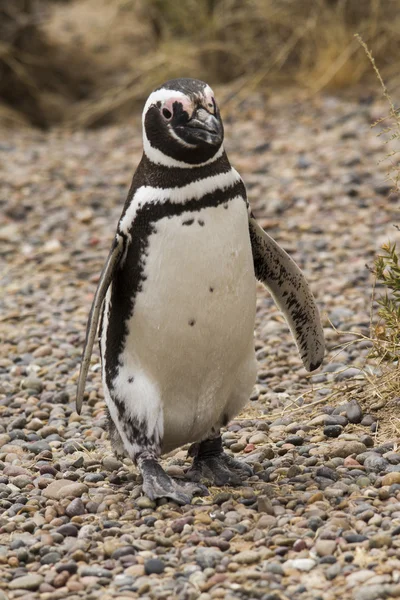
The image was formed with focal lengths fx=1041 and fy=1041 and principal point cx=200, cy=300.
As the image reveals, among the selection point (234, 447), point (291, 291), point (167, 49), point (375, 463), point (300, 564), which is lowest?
point (300, 564)

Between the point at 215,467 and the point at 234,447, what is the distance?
1.23 ft

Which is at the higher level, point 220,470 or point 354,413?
point 354,413

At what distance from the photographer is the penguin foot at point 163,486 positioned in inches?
133

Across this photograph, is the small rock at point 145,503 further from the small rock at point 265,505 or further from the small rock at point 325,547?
the small rock at point 325,547

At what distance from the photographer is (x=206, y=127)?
3242 mm

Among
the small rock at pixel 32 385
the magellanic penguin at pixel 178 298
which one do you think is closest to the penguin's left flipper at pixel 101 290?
the magellanic penguin at pixel 178 298

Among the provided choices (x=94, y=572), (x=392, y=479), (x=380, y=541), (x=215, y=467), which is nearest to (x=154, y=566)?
(x=94, y=572)

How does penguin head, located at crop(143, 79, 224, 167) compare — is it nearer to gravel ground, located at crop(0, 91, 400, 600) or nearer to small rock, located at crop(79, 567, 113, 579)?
gravel ground, located at crop(0, 91, 400, 600)

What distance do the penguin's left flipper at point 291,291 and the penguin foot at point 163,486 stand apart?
0.80 meters

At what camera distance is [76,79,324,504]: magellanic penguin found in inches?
130

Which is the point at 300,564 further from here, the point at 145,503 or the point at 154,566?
the point at 145,503

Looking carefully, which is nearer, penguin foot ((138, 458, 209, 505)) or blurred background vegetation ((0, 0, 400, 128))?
penguin foot ((138, 458, 209, 505))

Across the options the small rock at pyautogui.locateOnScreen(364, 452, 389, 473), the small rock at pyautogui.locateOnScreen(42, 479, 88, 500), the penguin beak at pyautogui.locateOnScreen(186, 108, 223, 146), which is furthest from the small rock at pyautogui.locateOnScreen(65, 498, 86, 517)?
the penguin beak at pyautogui.locateOnScreen(186, 108, 223, 146)

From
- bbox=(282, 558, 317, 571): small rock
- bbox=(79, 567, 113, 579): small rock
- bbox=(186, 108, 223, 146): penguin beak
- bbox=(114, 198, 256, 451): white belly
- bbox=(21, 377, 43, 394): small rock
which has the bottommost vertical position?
bbox=(282, 558, 317, 571): small rock
